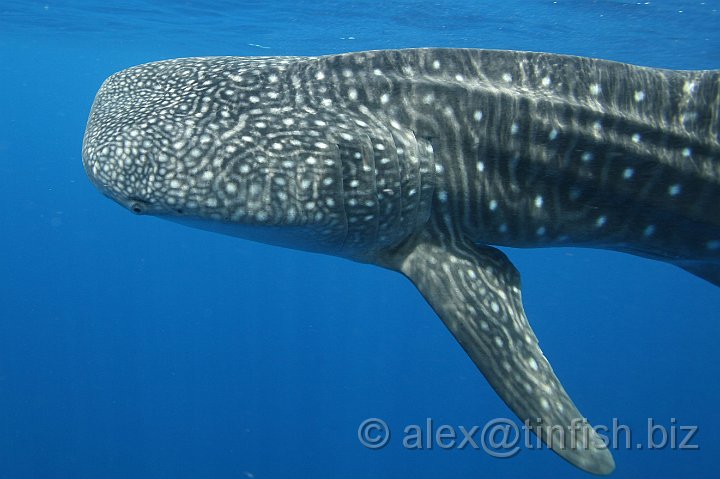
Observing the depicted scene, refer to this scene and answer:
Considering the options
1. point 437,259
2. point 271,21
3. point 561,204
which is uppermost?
point 271,21

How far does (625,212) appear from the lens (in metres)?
3.92

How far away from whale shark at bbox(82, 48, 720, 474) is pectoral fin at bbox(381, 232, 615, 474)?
0.01m

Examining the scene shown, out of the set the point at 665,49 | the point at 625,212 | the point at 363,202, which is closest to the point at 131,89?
the point at 363,202

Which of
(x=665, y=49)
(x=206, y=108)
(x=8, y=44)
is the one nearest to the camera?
(x=206, y=108)

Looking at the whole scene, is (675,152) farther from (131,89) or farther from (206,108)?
(131,89)

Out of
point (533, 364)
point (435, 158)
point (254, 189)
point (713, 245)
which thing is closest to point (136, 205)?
point (254, 189)

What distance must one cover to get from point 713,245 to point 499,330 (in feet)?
6.26

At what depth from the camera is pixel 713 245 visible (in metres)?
4.12

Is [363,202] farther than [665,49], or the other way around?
[665,49]

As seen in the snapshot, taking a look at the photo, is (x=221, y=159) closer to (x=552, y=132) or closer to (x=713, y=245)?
(x=552, y=132)

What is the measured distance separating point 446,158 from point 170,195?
1.80 metres

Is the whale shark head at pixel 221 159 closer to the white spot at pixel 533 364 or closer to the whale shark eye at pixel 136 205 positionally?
the whale shark eye at pixel 136 205

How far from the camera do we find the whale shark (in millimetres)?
3508

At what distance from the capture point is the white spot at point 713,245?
4.08 meters
